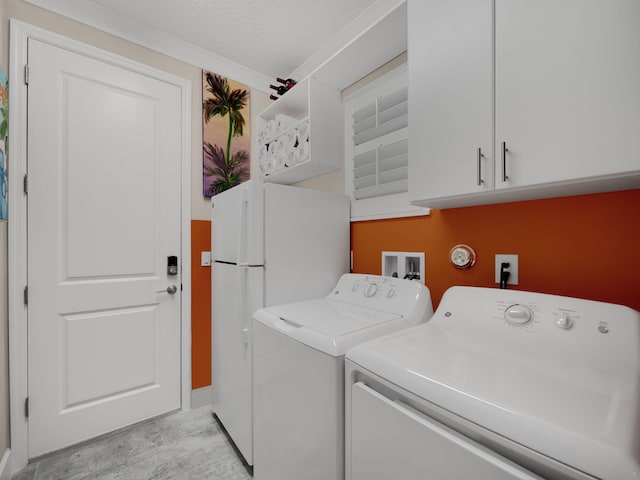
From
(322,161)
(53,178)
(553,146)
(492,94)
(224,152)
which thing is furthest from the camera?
(224,152)

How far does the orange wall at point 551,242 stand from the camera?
103cm

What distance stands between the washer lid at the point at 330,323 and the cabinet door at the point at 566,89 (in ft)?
2.30

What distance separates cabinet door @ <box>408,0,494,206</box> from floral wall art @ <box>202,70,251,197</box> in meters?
1.64

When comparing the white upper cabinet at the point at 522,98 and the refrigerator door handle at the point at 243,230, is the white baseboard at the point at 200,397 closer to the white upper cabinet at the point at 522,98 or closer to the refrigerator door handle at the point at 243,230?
the refrigerator door handle at the point at 243,230

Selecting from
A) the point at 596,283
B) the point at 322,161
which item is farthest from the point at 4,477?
the point at 596,283

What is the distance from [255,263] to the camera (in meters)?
1.58

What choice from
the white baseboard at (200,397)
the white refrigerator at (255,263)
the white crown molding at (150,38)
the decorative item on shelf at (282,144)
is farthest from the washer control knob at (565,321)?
the white crown molding at (150,38)

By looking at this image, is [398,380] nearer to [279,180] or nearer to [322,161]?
[322,161]

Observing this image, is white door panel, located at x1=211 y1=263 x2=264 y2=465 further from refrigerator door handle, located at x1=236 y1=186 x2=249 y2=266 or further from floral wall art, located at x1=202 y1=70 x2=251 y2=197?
floral wall art, located at x1=202 y1=70 x2=251 y2=197

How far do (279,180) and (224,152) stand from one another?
51 centimetres

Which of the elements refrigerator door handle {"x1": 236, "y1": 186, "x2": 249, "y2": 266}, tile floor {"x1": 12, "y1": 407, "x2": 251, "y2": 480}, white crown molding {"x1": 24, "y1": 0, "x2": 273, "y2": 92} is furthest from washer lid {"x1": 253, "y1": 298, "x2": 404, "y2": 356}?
white crown molding {"x1": 24, "y1": 0, "x2": 273, "y2": 92}

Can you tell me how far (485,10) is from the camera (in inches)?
40.2

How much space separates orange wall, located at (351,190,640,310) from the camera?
1.03 m

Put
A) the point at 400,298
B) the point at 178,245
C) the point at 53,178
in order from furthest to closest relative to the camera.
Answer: the point at 178,245 → the point at 53,178 → the point at 400,298
